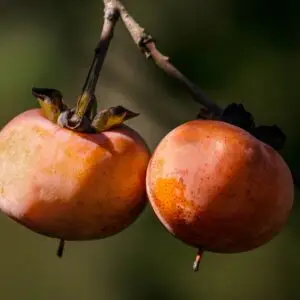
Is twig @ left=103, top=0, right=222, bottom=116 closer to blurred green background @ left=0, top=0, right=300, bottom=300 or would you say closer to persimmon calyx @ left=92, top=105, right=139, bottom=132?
persimmon calyx @ left=92, top=105, right=139, bottom=132

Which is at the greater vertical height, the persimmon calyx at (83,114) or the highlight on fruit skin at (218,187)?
the persimmon calyx at (83,114)

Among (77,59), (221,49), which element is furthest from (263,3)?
(77,59)

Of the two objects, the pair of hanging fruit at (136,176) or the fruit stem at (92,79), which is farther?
the fruit stem at (92,79)

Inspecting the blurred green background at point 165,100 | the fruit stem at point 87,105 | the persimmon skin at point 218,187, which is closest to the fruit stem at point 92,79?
the fruit stem at point 87,105

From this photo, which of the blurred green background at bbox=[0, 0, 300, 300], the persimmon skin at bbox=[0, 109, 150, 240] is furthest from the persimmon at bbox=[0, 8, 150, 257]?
the blurred green background at bbox=[0, 0, 300, 300]

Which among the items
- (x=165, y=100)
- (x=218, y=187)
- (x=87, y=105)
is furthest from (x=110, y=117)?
(x=165, y=100)

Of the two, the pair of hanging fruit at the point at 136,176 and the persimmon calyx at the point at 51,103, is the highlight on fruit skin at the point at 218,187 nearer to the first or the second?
the pair of hanging fruit at the point at 136,176
